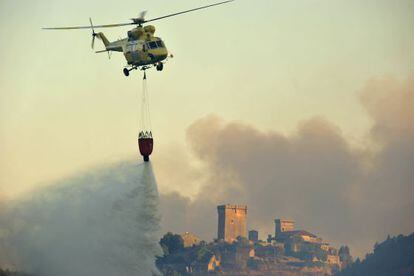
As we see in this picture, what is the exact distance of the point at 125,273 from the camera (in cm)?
13875

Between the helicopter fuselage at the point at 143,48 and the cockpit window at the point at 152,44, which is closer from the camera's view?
the helicopter fuselage at the point at 143,48

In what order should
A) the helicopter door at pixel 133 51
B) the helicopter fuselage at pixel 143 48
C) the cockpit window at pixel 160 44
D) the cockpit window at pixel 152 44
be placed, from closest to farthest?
1. the helicopter fuselage at pixel 143 48
2. the cockpit window at pixel 152 44
3. the cockpit window at pixel 160 44
4. the helicopter door at pixel 133 51

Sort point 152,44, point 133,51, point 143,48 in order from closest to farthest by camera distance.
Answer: point 152,44, point 143,48, point 133,51

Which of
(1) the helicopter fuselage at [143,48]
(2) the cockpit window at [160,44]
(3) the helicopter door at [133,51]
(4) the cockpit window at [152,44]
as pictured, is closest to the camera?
(1) the helicopter fuselage at [143,48]

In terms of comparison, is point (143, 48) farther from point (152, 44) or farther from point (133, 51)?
point (133, 51)

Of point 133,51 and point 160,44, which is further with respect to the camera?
point 133,51

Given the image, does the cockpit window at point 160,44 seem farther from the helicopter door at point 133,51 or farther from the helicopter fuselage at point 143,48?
the helicopter door at point 133,51

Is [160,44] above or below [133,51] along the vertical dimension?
above

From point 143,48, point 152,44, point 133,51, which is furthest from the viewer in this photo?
point 133,51

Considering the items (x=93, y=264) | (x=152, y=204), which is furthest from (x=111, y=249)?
(x=152, y=204)

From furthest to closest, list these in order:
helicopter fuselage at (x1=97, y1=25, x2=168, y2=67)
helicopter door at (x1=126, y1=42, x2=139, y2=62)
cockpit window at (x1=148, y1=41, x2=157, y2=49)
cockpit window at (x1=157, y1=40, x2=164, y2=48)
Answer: helicopter door at (x1=126, y1=42, x2=139, y2=62) → cockpit window at (x1=157, y1=40, x2=164, y2=48) → cockpit window at (x1=148, y1=41, x2=157, y2=49) → helicopter fuselage at (x1=97, y1=25, x2=168, y2=67)

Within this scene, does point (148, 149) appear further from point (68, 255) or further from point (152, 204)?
point (68, 255)

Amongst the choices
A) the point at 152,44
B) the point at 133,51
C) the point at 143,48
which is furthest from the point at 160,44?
the point at 133,51

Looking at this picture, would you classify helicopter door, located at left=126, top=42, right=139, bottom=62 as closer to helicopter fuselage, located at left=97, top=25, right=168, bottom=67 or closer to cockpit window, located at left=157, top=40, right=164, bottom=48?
helicopter fuselage, located at left=97, top=25, right=168, bottom=67
